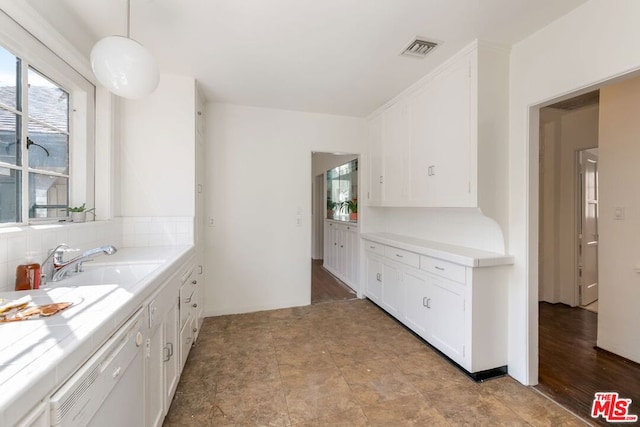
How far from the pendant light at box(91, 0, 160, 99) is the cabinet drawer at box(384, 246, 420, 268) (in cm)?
255

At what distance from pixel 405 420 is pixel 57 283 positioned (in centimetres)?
211

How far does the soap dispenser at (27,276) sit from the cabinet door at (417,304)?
270 cm

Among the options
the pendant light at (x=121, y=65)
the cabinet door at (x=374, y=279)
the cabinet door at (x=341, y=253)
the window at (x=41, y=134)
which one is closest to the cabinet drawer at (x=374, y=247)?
the cabinet door at (x=374, y=279)

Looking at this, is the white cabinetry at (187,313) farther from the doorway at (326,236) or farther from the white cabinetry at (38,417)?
the doorway at (326,236)

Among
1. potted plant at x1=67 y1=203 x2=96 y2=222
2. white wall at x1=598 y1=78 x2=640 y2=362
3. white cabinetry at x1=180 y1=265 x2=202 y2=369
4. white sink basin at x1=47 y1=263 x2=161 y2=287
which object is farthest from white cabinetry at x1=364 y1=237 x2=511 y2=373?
potted plant at x1=67 y1=203 x2=96 y2=222

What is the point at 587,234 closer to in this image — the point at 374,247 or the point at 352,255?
the point at 374,247

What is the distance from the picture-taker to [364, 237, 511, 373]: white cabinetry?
2.06 metres

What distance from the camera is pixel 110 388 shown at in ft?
3.08

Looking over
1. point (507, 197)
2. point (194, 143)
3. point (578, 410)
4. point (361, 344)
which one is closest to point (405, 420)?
point (361, 344)

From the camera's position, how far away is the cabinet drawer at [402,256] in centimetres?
270

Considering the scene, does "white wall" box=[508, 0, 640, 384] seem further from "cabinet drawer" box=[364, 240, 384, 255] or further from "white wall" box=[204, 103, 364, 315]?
"white wall" box=[204, 103, 364, 315]

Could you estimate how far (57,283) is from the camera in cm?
140

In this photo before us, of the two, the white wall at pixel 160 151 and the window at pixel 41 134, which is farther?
the white wall at pixel 160 151

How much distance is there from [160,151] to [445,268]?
8.96 ft
